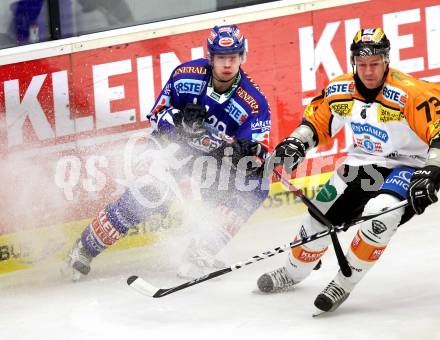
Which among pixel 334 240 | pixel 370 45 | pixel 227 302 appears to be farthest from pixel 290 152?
pixel 227 302

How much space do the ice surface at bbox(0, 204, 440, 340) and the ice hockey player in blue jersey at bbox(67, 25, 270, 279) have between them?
7.7 inches

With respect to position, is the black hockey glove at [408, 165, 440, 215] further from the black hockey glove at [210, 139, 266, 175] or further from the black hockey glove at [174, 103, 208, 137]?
the black hockey glove at [174, 103, 208, 137]

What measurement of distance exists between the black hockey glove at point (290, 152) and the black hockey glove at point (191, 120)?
711 millimetres

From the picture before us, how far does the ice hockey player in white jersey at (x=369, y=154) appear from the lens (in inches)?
196

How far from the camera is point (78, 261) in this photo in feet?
20.1

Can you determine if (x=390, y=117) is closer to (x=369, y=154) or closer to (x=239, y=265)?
(x=369, y=154)

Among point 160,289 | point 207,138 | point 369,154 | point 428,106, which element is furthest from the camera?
point 207,138

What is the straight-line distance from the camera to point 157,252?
21.7ft

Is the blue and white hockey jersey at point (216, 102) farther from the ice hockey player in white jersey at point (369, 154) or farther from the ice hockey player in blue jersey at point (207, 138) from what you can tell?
the ice hockey player in white jersey at point (369, 154)

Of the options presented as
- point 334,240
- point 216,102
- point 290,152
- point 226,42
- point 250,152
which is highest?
point 226,42

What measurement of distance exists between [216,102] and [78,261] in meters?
1.15

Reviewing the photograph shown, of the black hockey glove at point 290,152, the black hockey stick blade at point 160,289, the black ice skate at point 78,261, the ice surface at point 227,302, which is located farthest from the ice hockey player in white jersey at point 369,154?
the black ice skate at point 78,261

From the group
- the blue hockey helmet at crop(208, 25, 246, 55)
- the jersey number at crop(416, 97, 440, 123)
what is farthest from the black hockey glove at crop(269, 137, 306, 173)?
A: the blue hockey helmet at crop(208, 25, 246, 55)

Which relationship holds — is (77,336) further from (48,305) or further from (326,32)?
(326,32)
